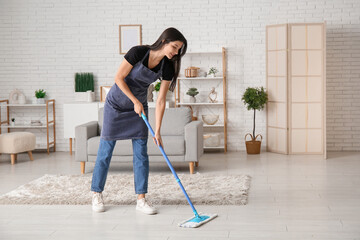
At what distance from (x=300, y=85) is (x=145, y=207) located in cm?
382

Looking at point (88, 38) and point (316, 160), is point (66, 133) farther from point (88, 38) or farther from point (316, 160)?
A: point (316, 160)

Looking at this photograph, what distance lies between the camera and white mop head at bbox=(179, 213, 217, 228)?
12.3 feet

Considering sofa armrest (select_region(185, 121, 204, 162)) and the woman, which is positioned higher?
the woman

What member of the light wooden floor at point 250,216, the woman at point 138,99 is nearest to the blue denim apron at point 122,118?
the woman at point 138,99

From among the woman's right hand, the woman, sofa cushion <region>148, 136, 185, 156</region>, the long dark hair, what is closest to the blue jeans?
the woman

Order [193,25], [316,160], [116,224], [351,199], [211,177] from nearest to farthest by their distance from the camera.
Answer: [116,224]
[351,199]
[211,177]
[316,160]
[193,25]

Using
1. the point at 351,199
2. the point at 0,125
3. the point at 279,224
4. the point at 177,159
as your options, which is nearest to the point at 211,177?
the point at 177,159

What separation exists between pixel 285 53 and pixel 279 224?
3909mm

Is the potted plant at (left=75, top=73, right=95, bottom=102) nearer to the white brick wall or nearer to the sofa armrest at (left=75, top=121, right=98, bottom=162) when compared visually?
the white brick wall

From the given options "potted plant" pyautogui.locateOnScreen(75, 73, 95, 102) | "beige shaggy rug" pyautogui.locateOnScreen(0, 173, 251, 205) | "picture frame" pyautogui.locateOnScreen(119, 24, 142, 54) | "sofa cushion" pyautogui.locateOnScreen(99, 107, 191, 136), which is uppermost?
"picture frame" pyautogui.locateOnScreen(119, 24, 142, 54)

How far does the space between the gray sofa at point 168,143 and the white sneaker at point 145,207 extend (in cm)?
164

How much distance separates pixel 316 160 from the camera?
22.5 ft

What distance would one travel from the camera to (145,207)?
417cm

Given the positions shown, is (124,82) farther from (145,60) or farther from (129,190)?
(129,190)
